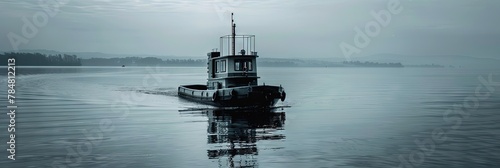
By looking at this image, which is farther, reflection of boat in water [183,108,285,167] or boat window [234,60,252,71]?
boat window [234,60,252,71]

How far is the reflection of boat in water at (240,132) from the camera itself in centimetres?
2047

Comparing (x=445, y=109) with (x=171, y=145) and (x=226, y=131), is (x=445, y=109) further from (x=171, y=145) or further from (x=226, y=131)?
(x=171, y=145)

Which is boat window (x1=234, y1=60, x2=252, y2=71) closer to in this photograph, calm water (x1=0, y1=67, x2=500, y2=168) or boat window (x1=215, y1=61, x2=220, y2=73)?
boat window (x1=215, y1=61, x2=220, y2=73)

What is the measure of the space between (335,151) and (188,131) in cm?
969

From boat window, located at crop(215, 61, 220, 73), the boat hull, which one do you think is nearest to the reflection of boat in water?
the boat hull

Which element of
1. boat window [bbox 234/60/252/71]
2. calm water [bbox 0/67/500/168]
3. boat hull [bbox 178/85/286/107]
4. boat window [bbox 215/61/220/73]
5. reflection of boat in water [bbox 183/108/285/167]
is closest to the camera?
calm water [bbox 0/67/500/168]

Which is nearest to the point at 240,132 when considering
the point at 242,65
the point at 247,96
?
the point at 247,96

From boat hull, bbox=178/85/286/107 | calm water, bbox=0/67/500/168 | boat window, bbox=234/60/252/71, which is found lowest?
calm water, bbox=0/67/500/168

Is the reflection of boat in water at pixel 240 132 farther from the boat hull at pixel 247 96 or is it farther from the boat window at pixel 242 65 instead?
the boat window at pixel 242 65

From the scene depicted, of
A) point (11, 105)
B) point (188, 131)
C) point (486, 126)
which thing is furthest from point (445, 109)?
point (11, 105)

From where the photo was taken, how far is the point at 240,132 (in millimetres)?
27625

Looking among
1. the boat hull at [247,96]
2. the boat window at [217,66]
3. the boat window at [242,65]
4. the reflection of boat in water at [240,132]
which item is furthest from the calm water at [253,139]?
the boat window at [217,66]

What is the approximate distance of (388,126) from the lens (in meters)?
30.9

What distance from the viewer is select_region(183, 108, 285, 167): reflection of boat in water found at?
20469 millimetres
